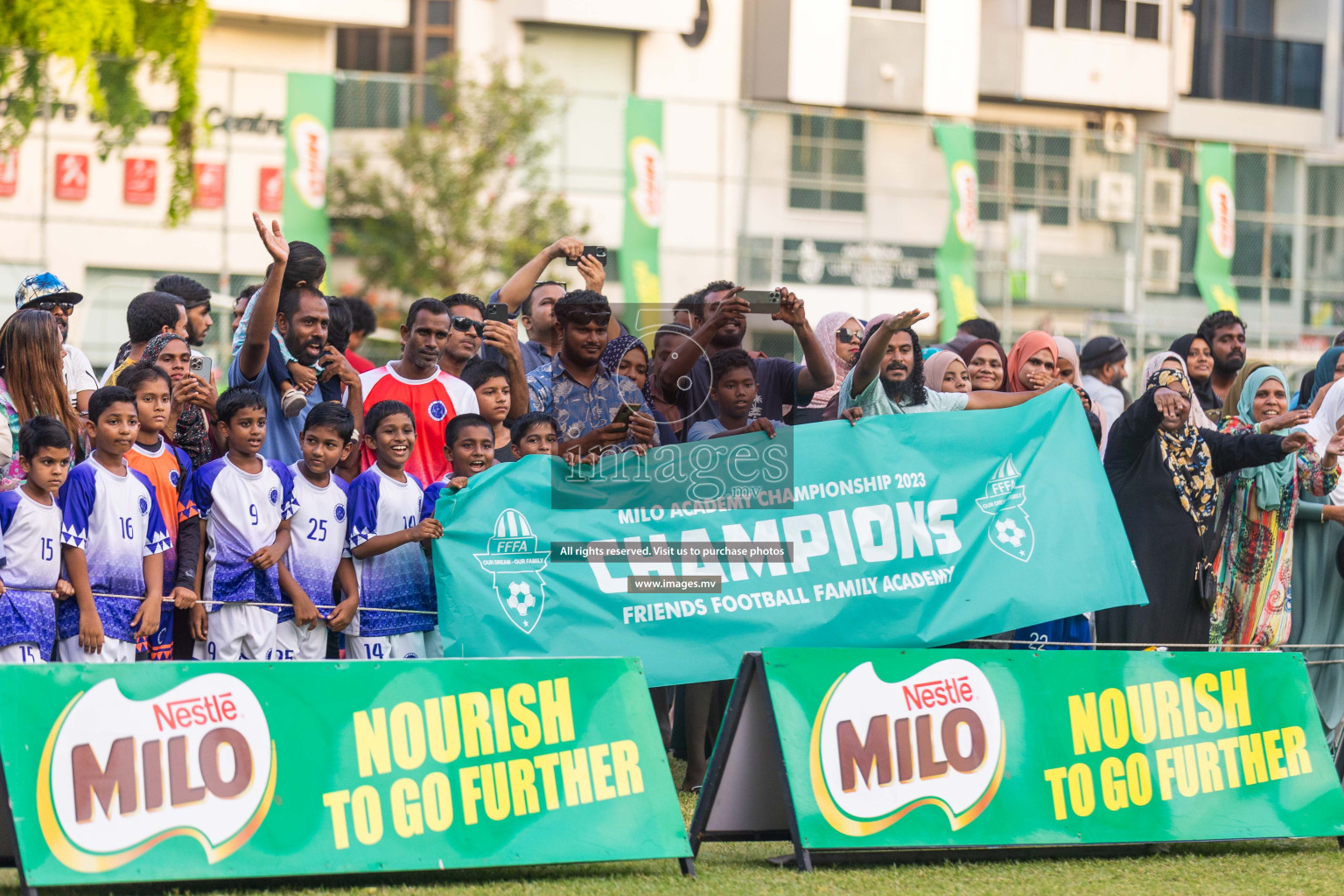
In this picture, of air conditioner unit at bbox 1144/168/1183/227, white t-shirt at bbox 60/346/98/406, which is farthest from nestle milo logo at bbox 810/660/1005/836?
air conditioner unit at bbox 1144/168/1183/227

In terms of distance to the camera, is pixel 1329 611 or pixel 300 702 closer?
pixel 300 702

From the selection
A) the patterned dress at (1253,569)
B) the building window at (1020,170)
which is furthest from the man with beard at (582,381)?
the building window at (1020,170)

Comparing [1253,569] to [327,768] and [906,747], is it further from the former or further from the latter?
[327,768]

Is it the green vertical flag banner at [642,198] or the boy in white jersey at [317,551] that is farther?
the green vertical flag banner at [642,198]

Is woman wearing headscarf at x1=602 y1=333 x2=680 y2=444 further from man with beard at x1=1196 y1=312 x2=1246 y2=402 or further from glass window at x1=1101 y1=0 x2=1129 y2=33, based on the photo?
glass window at x1=1101 y1=0 x2=1129 y2=33

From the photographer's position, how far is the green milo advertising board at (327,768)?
5.08 m

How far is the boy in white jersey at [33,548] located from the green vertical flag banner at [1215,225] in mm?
24628

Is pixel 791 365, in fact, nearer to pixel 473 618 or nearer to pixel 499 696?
pixel 473 618

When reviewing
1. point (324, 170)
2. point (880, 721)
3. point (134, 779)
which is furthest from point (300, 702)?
point (324, 170)

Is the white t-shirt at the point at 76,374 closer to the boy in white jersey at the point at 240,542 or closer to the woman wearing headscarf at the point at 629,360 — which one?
the boy in white jersey at the point at 240,542

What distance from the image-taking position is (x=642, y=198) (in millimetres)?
24812

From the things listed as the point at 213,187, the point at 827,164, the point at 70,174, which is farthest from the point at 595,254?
the point at 827,164

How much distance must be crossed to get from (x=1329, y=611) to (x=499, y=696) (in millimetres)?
4846

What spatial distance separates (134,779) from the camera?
5.16 metres
